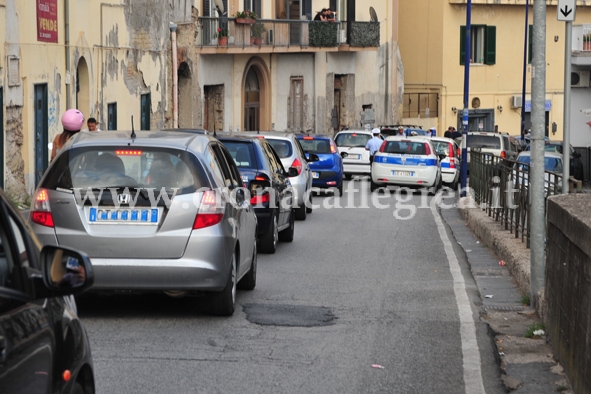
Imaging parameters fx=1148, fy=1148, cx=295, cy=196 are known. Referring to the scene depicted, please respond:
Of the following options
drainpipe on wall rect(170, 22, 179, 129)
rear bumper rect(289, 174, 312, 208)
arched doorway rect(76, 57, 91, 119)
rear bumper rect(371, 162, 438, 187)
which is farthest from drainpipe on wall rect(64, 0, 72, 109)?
drainpipe on wall rect(170, 22, 179, 129)

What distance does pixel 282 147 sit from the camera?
20562 millimetres

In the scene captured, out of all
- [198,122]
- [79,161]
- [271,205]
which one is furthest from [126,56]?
[79,161]

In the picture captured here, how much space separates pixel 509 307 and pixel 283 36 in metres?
33.0

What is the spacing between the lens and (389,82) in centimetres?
5622

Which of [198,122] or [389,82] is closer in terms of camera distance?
[198,122]

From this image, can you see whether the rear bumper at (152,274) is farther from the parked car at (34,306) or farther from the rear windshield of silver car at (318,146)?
the rear windshield of silver car at (318,146)

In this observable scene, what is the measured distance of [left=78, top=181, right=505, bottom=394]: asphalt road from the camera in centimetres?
762

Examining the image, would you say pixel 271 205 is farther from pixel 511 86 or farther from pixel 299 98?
pixel 511 86

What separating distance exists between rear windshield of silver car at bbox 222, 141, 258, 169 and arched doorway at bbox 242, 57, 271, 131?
2725 centimetres

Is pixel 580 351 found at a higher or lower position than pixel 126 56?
lower

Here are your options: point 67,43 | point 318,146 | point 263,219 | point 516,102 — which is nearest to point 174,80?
point 318,146

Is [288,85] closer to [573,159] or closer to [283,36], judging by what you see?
[283,36]

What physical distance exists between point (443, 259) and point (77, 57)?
43.4 ft

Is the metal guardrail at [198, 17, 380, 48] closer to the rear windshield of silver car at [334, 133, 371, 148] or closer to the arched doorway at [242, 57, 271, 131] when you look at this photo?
the arched doorway at [242, 57, 271, 131]
